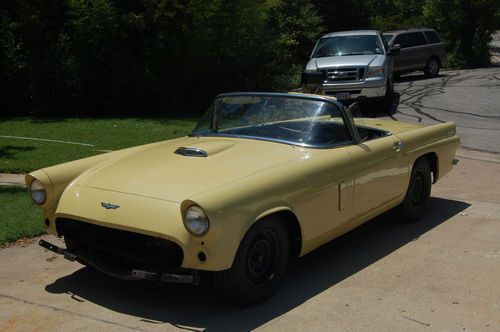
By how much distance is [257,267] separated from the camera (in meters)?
4.28

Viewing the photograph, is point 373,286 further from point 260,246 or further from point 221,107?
point 221,107

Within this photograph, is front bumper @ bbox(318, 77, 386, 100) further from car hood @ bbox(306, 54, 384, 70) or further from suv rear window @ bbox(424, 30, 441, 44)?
suv rear window @ bbox(424, 30, 441, 44)

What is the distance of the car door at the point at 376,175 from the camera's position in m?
5.15

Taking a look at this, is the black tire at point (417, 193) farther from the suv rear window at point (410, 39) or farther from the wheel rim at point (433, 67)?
the wheel rim at point (433, 67)

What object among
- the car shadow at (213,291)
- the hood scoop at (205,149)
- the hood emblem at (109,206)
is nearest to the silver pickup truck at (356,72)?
the car shadow at (213,291)

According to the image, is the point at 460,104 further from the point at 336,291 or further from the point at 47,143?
the point at 336,291

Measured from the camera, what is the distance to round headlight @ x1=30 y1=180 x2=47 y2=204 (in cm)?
459

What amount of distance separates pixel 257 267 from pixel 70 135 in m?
7.75

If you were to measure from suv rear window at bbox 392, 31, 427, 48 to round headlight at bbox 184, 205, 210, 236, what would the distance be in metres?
19.1

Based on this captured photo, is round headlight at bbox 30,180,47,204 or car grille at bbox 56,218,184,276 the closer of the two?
car grille at bbox 56,218,184,276

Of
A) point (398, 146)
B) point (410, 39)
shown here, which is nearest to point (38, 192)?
point (398, 146)

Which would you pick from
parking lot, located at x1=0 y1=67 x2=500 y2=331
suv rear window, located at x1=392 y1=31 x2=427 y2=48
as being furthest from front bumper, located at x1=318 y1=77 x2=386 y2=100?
suv rear window, located at x1=392 y1=31 x2=427 y2=48

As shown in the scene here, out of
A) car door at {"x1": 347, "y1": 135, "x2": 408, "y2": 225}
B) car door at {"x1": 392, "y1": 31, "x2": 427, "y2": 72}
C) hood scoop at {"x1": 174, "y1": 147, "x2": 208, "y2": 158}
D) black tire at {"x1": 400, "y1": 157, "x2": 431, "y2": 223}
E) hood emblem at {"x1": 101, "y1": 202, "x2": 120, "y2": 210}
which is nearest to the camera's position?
hood emblem at {"x1": 101, "y1": 202, "x2": 120, "y2": 210}

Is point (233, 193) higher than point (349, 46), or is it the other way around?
point (349, 46)
